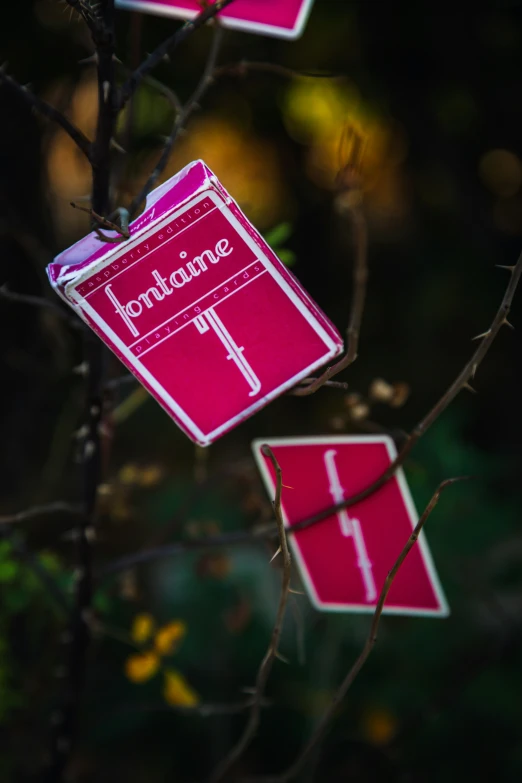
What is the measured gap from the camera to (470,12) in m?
2.00

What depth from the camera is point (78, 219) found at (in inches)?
103

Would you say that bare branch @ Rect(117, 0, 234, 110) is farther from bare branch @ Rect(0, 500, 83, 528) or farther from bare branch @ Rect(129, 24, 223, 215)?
bare branch @ Rect(0, 500, 83, 528)

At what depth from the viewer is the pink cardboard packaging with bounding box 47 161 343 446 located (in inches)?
29.0

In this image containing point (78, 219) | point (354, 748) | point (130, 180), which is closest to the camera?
point (130, 180)

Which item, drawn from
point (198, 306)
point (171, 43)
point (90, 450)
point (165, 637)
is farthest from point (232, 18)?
point (165, 637)

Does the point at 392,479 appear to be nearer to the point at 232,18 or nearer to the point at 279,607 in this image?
the point at 279,607

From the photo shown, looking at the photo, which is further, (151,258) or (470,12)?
(470,12)

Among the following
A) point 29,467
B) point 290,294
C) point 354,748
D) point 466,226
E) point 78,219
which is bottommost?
point 354,748

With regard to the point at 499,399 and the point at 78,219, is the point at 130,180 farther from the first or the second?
the point at 499,399

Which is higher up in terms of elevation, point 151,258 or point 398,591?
point 151,258

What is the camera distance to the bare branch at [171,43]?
76cm

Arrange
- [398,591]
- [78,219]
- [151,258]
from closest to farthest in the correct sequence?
[151,258], [398,591], [78,219]

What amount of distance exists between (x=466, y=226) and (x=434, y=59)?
61cm

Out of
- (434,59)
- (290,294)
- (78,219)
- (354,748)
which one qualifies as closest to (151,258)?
Answer: (290,294)
